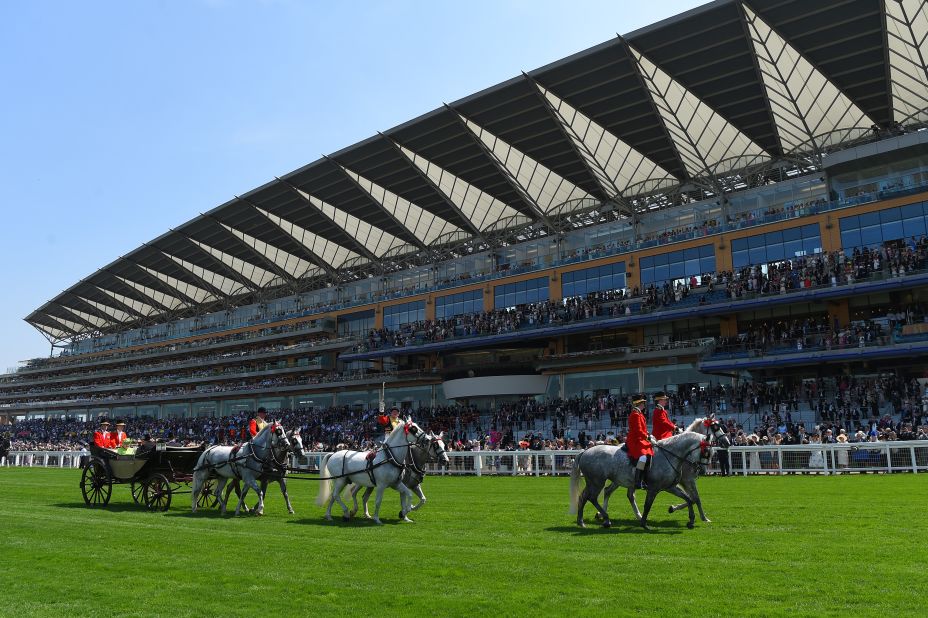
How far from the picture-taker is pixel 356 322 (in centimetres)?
6900

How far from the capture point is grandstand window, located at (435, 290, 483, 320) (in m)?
59.1

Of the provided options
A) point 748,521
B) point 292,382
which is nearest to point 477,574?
point 748,521

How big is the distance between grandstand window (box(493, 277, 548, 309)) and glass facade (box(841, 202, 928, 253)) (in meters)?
20.7

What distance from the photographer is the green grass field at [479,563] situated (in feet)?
22.0

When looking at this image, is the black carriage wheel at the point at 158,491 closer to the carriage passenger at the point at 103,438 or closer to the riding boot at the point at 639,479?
the carriage passenger at the point at 103,438

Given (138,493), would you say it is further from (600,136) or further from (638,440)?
(600,136)

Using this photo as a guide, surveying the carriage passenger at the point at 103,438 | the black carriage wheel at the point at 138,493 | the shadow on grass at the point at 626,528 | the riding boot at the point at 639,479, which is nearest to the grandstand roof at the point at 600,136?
the riding boot at the point at 639,479

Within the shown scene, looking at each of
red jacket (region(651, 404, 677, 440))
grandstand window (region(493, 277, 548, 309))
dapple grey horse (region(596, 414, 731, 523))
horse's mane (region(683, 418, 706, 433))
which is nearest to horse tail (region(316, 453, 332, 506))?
red jacket (region(651, 404, 677, 440))

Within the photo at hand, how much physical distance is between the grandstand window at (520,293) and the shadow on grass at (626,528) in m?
43.0

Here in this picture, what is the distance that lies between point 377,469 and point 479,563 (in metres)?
5.39

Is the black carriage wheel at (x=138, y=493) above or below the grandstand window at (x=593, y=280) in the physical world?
below

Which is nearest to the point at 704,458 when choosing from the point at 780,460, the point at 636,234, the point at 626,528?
the point at 626,528

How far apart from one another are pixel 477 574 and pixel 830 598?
346cm

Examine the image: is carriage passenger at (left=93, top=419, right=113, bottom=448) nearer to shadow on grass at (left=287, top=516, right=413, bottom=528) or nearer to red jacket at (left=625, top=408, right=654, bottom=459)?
shadow on grass at (left=287, top=516, right=413, bottom=528)
